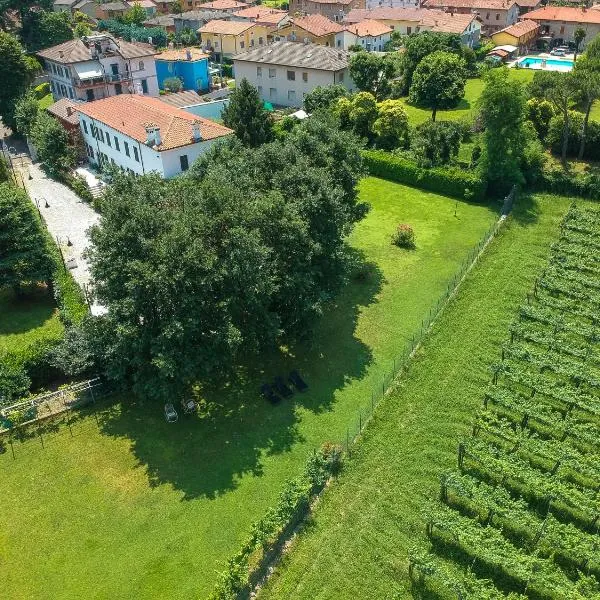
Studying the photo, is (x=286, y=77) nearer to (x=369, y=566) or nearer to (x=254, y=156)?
(x=254, y=156)

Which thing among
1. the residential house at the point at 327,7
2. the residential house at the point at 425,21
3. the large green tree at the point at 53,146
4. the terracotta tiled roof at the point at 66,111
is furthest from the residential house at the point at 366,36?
the large green tree at the point at 53,146

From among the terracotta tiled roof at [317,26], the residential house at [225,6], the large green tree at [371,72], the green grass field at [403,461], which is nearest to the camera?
the green grass field at [403,461]

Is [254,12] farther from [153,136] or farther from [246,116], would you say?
[153,136]

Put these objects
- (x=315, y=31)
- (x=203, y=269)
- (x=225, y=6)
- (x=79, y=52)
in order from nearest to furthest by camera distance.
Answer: (x=203, y=269), (x=79, y=52), (x=315, y=31), (x=225, y=6)

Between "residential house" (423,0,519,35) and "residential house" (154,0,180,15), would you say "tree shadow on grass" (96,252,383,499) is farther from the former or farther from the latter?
"residential house" (154,0,180,15)

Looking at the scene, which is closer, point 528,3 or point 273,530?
point 273,530

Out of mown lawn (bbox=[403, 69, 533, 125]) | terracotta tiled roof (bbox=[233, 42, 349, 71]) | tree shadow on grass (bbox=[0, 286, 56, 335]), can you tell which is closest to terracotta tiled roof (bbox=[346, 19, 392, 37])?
terracotta tiled roof (bbox=[233, 42, 349, 71])

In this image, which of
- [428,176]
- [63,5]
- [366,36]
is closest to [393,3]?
[366,36]

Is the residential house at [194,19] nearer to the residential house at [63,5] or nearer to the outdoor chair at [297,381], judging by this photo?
the residential house at [63,5]
